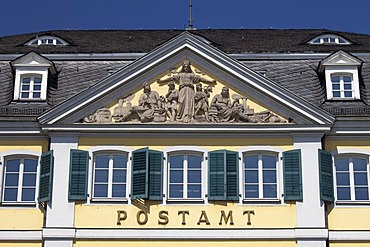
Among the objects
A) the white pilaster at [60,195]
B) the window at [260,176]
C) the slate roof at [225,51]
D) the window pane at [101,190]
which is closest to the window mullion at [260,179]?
the window at [260,176]

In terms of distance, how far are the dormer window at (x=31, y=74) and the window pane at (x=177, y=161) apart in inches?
207

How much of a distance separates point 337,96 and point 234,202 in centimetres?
553

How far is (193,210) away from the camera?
2908cm

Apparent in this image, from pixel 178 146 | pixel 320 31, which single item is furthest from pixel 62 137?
pixel 320 31

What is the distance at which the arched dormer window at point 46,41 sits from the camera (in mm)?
35944

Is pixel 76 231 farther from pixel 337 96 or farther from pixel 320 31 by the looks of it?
pixel 320 31

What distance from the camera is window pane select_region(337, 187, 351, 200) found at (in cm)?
2948

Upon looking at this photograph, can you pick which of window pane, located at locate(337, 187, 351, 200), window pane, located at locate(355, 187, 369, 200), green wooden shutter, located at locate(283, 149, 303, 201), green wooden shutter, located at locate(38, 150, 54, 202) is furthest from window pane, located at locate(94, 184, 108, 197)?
window pane, located at locate(355, 187, 369, 200)

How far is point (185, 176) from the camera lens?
29500 millimetres

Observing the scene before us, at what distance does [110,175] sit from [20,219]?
3.28 m

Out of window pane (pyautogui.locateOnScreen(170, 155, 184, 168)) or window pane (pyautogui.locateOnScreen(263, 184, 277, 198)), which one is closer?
window pane (pyautogui.locateOnScreen(263, 184, 277, 198))

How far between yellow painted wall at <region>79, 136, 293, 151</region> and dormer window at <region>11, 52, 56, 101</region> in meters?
2.83

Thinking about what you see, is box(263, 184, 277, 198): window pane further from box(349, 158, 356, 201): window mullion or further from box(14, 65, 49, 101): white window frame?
box(14, 65, 49, 101): white window frame

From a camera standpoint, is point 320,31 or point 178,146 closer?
point 178,146
